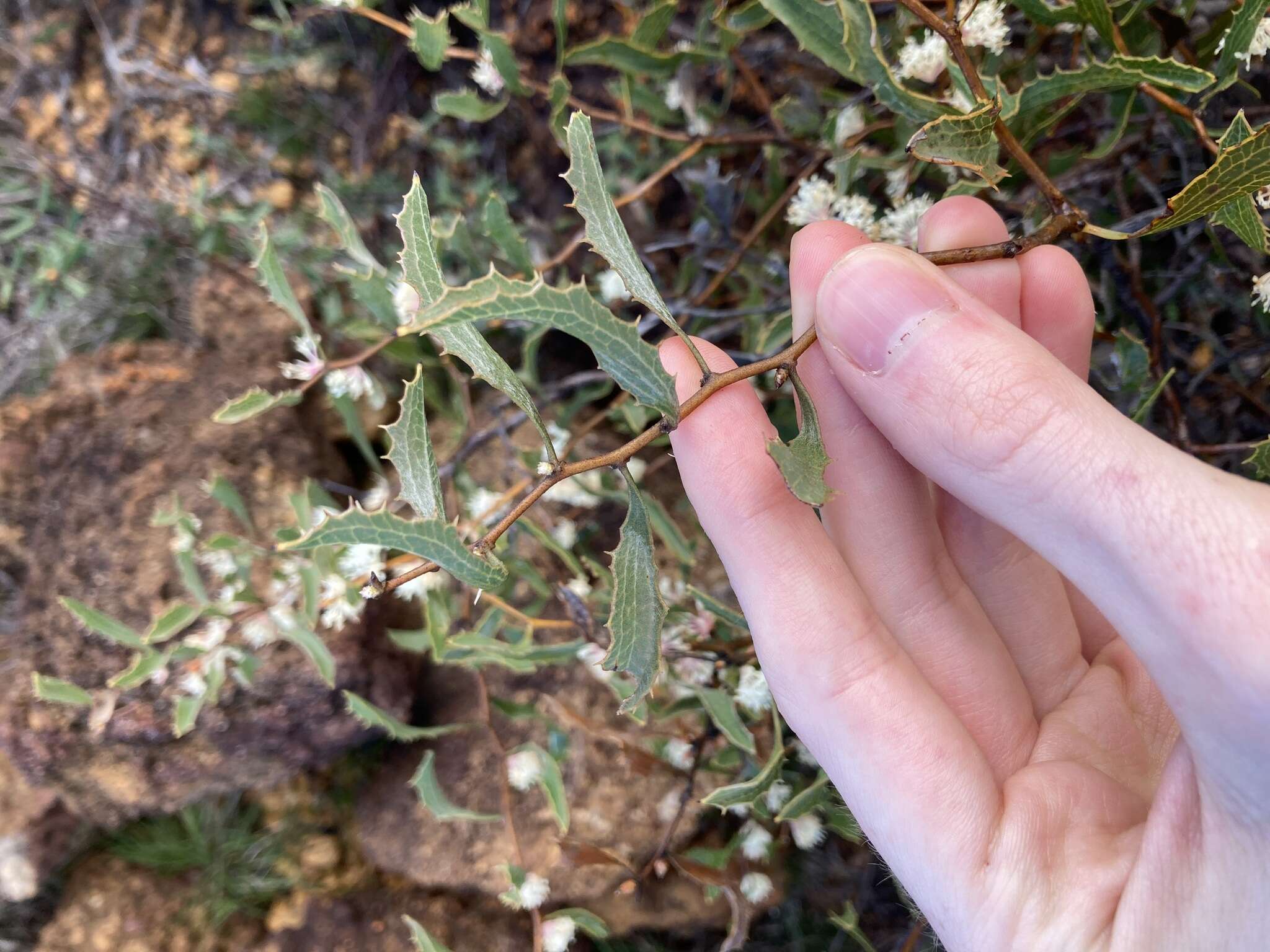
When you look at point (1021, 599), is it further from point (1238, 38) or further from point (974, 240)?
point (1238, 38)

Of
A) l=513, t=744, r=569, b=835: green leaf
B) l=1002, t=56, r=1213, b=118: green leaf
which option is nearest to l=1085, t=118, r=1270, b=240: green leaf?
l=1002, t=56, r=1213, b=118: green leaf

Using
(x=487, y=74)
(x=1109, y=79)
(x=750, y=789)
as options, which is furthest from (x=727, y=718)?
(x=487, y=74)

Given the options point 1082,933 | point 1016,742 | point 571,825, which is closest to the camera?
point 1082,933

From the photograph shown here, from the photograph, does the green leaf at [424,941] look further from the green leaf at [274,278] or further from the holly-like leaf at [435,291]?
the green leaf at [274,278]

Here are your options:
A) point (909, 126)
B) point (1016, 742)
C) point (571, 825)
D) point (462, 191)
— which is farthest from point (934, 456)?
point (462, 191)

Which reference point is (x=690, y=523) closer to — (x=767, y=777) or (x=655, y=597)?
(x=767, y=777)
